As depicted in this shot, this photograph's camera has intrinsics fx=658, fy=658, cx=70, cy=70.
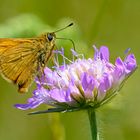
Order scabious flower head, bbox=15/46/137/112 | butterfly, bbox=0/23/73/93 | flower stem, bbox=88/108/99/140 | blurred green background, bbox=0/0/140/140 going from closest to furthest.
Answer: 1. flower stem, bbox=88/108/99/140
2. scabious flower head, bbox=15/46/137/112
3. butterfly, bbox=0/23/73/93
4. blurred green background, bbox=0/0/140/140

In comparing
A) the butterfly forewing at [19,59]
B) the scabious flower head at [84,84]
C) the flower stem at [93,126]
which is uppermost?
the butterfly forewing at [19,59]

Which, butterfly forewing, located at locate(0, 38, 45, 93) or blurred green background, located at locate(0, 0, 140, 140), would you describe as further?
blurred green background, located at locate(0, 0, 140, 140)

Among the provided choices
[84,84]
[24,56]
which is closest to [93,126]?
[84,84]

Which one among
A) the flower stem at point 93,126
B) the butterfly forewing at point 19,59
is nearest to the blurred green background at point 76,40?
the butterfly forewing at point 19,59

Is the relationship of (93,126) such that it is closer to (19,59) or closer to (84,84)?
(84,84)

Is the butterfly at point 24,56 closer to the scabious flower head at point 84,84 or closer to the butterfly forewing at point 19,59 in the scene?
the butterfly forewing at point 19,59

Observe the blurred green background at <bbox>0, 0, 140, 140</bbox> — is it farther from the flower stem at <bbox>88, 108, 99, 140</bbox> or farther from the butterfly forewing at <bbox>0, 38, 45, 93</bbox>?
the flower stem at <bbox>88, 108, 99, 140</bbox>

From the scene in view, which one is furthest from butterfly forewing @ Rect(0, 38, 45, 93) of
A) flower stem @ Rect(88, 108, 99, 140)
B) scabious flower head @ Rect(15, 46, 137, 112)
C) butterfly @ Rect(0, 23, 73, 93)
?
flower stem @ Rect(88, 108, 99, 140)
